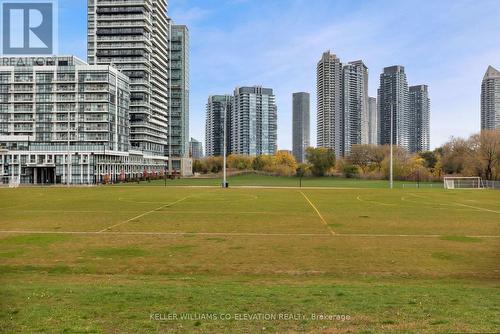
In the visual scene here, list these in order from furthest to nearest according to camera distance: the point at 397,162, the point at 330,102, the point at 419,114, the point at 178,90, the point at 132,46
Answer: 1. the point at 330,102
2. the point at 178,90
3. the point at 132,46
4. the point at 419,114
5. the point at 397,162

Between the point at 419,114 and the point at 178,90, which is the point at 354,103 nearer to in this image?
the point at 419,114

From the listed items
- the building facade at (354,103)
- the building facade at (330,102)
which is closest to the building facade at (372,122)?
the building facade at (354,103)

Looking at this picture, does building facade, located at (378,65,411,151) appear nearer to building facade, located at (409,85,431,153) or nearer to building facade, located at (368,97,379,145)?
building facade, located at (368,97,379,145)

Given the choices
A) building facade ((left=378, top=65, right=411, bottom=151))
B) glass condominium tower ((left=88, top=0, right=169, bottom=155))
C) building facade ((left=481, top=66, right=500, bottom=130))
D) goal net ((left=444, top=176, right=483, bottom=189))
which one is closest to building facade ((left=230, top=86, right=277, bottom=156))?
glass condominium tower ((left=88, top=0, right=169, bottom=155))

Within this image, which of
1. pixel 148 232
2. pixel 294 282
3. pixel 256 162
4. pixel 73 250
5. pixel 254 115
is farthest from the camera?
pixel 254 115

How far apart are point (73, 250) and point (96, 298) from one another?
820cm

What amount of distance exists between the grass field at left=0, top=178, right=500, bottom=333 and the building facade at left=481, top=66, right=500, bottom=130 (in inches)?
2952

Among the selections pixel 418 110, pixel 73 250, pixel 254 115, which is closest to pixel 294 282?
pixel 73 250

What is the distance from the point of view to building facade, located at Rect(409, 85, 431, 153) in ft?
397

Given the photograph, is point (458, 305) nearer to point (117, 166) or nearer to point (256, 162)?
point (117, 166)

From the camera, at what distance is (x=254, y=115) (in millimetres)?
187375

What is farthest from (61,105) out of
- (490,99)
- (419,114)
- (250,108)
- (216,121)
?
(490,99)

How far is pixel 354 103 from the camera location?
178750 millimetres

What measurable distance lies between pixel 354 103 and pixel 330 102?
391 inches
